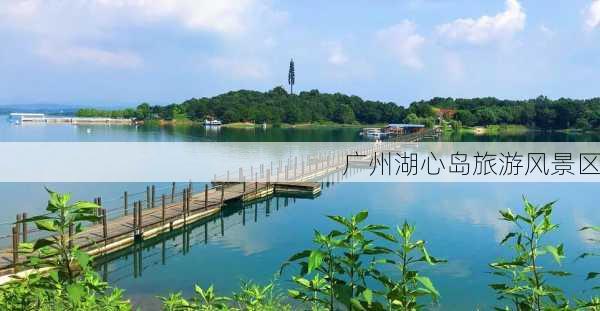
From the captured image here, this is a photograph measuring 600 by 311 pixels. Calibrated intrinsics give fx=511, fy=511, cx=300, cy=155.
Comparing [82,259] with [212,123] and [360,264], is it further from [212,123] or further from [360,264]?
[212,123]

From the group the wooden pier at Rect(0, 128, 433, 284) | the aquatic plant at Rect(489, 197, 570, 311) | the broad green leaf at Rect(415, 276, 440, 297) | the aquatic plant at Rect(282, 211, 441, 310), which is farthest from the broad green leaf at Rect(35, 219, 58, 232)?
the wooden pier at Rect(0, 128, 433, 284)

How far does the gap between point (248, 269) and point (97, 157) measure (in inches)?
1304

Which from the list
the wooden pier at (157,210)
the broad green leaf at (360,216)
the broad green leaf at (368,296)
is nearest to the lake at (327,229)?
the wooden pier at (157,210)

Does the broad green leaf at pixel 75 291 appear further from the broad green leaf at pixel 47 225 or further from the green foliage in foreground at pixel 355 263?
the broad green leaf at pixel 47 225

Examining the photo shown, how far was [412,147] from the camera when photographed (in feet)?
205

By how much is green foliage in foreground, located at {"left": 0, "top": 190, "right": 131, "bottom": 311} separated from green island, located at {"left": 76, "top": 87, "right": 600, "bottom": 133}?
9964 centimetres

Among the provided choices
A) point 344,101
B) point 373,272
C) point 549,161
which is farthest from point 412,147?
point 344,101

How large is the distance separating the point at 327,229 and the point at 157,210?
6883mm

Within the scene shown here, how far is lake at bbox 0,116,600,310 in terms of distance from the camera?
14.4 m

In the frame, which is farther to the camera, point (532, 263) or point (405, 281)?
point (532, 263)

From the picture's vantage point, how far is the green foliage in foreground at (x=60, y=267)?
7.12 feet

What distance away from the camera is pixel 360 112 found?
409 feet

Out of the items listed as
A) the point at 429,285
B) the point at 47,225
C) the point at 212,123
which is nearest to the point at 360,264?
the point at 429,285

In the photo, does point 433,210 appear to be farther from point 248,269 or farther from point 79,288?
point 79,288
